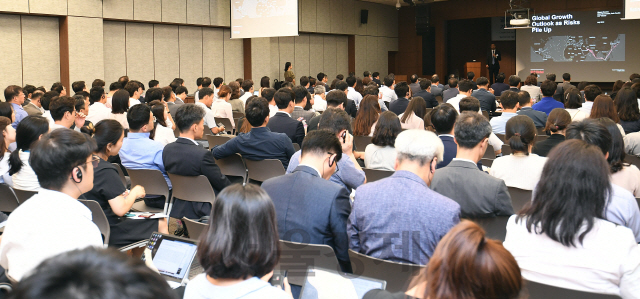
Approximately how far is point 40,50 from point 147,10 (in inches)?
96.4

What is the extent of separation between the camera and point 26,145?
3.62 metres

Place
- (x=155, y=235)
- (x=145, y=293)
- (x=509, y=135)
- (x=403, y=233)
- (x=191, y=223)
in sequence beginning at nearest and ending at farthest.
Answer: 1. (x=145, y=293)
2. (x=403, y=233)
3. (x=155, y=235)
4. (x=191, y=223)
5. (x=509, y=135)

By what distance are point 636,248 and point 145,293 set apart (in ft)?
6.02

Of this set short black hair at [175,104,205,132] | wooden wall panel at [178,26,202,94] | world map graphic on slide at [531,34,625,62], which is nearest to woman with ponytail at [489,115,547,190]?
short black hair at [175,104,205,132]

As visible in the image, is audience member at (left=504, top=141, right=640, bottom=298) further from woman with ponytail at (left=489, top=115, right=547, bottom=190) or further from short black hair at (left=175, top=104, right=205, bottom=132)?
short black hair at (left=175, top=104, right=205, bottom=132)

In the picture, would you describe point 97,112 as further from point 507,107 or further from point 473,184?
point 473,184

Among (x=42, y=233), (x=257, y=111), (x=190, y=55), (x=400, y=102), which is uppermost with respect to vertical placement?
(x=190, y=55)

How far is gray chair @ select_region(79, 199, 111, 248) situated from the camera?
2896 millimetres

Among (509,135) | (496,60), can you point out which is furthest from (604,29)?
(509,135)

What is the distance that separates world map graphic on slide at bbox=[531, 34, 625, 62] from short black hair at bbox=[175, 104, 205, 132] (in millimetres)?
15223

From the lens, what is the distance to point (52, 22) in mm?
10680

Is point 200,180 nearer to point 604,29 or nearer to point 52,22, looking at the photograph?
point 52,22

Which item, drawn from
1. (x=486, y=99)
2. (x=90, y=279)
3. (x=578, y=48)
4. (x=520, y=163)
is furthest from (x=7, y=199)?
(x=578, y=48)

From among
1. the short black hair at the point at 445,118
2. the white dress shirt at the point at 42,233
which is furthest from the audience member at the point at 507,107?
the white dress shirt at the point at 42,233
